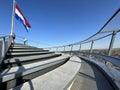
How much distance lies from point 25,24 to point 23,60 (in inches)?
353

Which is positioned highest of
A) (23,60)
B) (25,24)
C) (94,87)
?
(25,24)

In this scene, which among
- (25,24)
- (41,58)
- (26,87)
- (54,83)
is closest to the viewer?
(26,87)

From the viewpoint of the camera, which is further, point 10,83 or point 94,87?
point 94,87

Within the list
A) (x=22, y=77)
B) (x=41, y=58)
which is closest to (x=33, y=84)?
(x=22, y=77)

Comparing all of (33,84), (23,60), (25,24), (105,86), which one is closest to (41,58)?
(23,60)

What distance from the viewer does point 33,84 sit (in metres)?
2.19

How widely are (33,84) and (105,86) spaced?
168 centimetres

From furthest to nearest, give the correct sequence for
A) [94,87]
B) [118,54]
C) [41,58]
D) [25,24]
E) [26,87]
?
[25,24]
[41,58]
[118,54]
[94,87]
[26,87]

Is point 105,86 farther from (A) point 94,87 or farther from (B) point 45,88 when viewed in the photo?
(B) point 45,88

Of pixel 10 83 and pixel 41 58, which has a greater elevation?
pixel 41 58

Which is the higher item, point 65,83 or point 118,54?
point 118,54

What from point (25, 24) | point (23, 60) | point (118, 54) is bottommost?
point (23, 60)

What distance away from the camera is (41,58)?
4.43 meters

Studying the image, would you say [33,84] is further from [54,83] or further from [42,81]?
[54,83]
